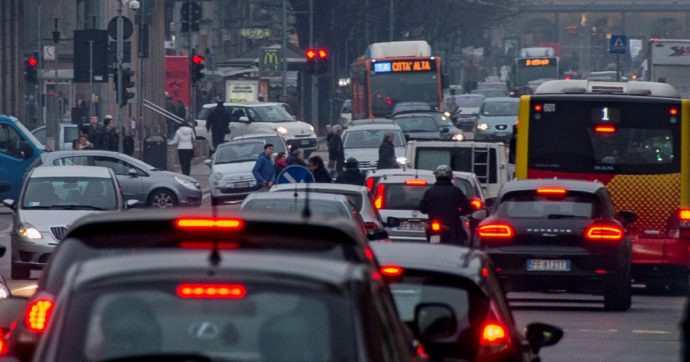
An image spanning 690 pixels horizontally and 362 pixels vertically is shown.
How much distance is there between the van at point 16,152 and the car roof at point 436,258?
27337mm

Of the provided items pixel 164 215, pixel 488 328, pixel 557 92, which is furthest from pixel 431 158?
pixel 164 215

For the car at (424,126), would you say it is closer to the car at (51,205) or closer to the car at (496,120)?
the car at (496,120)

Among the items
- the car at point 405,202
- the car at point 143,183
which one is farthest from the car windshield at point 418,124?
the car at point 405,202

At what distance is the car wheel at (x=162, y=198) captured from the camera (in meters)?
34.5

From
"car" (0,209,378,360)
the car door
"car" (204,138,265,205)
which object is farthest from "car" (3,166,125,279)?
"car" (0,209,378,360)

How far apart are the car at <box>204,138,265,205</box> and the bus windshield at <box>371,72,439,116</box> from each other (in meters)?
17.5

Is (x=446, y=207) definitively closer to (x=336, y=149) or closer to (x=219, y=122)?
(x=336, y=149)

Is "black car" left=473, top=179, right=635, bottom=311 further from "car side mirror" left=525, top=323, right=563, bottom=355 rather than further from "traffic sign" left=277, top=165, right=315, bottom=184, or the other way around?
"car side mirror" left=525, top=323, right=563, bottom=355

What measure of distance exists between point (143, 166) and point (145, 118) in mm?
28142

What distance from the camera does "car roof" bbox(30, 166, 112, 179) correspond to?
2392 cm

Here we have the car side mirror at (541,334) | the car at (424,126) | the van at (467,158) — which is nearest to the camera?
the car side mirror at (541,334)

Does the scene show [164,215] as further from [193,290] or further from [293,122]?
[293,122]

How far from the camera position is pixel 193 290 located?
16.4ft

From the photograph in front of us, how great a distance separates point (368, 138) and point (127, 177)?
8939mm
